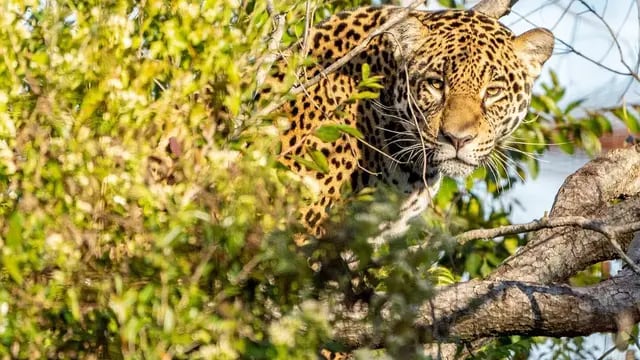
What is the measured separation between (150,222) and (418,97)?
3.27m

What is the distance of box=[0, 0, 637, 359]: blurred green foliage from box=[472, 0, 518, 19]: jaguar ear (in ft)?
12.3

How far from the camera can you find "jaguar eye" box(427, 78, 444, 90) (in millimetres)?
6738

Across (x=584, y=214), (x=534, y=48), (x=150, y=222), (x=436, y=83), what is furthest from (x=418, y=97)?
(x=150, y=222)

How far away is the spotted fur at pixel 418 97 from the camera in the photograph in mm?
6496


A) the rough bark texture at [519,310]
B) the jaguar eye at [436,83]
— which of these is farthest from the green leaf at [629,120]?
the rough bark texture at [519,310]

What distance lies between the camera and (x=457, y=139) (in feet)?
21.2

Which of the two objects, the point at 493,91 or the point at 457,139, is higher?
the point at 493,91

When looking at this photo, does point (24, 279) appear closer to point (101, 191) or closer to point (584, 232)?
point (101, 191)

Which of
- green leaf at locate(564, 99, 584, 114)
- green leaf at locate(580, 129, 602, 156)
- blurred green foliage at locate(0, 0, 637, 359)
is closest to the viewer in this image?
blurred green foliage at locate(0, 0, 637, 359)

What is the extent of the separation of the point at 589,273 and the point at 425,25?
2.32 m

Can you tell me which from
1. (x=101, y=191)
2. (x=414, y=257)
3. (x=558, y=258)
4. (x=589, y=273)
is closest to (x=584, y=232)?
(x=558, y=258)

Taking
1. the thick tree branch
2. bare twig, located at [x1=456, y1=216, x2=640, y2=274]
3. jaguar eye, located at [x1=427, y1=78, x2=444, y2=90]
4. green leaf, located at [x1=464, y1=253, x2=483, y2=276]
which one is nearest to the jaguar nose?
jaguar eye, located at [x1=427, y1=78, x2=444, y2=90]

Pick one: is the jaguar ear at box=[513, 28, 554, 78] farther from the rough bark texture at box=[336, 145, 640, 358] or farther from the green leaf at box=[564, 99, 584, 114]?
the rough bark texture at box=[336, 145, 640, 358]

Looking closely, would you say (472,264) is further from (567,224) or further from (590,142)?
(567,224)
